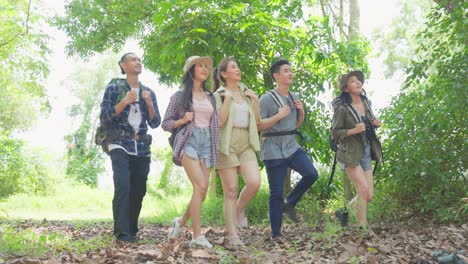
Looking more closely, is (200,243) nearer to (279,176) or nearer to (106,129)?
(279,176)

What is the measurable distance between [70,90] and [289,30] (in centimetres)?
4080

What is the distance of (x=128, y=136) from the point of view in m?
6.33

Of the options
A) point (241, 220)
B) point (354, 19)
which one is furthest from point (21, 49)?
point (241, 220)

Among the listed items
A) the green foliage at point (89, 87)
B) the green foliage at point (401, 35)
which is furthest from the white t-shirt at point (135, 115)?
the green foliage at point (89, 87)

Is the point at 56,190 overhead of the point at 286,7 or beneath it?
beneath

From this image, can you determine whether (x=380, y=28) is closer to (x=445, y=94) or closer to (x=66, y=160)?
(x=66, y=160)

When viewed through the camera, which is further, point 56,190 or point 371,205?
point 56,190

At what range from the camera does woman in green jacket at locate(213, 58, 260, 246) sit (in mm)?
5977

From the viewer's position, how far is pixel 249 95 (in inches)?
247

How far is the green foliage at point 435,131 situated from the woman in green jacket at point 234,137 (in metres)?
2.13

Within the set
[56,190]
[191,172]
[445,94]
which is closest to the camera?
[191,172]

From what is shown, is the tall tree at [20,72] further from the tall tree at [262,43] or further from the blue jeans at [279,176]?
the blue jeans at [279,176]

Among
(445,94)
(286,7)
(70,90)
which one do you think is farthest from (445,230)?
(70,90)

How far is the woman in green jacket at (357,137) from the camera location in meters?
6.63
